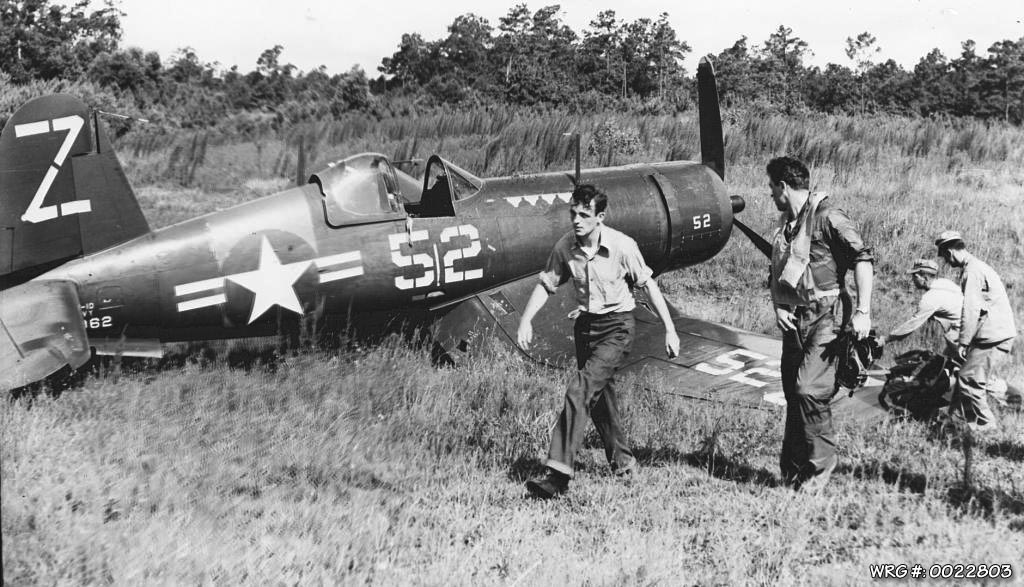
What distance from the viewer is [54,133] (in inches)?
220

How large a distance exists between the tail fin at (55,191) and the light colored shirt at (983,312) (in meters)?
6.19

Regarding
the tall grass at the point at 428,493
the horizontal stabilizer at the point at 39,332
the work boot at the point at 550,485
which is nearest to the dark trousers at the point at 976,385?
the tall grass at the point at 428,493

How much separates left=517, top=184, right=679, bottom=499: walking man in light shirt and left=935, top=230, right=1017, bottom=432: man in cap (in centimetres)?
287

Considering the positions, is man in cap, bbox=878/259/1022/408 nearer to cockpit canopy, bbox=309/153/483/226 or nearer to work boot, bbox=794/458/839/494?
work boot, bbox=794/458/839/494

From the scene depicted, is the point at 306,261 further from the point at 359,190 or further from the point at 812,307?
the point at 812,307

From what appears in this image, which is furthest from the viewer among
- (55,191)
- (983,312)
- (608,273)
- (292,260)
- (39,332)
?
(292,260)

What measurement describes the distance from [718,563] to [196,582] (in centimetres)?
214

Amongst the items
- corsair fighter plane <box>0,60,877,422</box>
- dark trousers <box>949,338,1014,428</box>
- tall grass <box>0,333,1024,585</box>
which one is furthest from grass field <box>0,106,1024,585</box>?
corsair fighter plane <box>0,60,877,422</box>

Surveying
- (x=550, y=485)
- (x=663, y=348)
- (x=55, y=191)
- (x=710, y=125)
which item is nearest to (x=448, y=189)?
(x=663, y=348)

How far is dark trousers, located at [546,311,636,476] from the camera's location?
13.2 feet

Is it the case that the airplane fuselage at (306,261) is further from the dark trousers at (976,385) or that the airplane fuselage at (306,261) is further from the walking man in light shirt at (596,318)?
the dark trousers at (976,385)

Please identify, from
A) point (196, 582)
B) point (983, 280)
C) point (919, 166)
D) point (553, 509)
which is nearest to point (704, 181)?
point (983, 280)

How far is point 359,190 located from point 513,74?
116ft

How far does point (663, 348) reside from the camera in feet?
22.1
